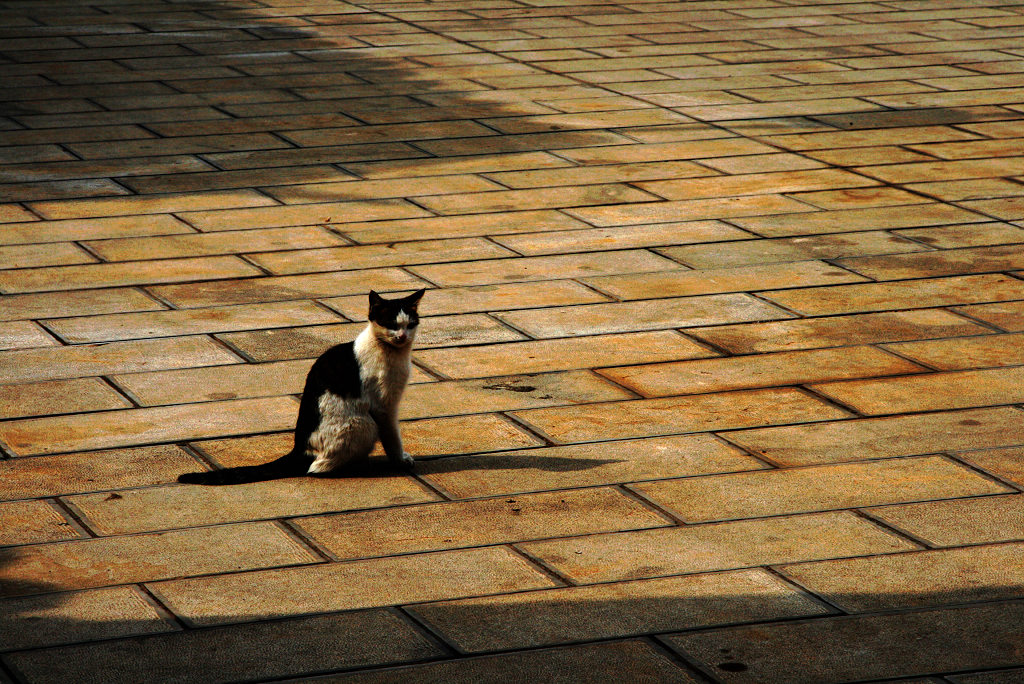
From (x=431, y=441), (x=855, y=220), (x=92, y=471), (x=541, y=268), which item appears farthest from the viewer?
(x=855, y=220)

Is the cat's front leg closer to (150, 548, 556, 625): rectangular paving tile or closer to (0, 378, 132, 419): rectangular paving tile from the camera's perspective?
(150, 548, 556, 625): rectangular paving tile

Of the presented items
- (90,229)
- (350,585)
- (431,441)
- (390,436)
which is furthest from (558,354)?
(90,229)

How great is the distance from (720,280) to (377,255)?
1906 millimetres

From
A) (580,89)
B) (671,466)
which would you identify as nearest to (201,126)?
(580,89)

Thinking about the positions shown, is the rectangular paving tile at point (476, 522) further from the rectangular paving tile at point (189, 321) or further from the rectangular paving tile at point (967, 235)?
the rectangular paving tile at point (967, 235)

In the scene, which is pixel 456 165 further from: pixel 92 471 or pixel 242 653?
pixel 242 653

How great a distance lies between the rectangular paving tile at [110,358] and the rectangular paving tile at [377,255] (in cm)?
126

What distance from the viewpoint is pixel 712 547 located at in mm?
4723

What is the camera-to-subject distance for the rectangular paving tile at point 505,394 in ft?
19.8

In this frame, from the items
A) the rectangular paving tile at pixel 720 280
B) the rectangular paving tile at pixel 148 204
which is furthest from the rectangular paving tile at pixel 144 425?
the rectangular paving tile at pixel 148 204

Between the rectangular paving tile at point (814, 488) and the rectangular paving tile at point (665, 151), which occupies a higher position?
the rectangular paving tile at point (665, 151)

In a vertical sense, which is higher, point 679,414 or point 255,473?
point 679,414

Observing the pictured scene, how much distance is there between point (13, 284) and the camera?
24.9 ft

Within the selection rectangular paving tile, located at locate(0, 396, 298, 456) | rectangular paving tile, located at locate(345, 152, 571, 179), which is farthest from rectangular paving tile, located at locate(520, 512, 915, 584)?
rectangular paving tile, located at locate(345, 152, 571, 179)
